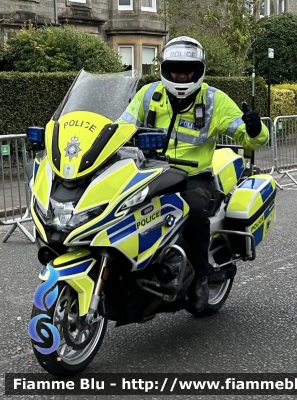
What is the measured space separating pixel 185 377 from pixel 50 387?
0.79 meters

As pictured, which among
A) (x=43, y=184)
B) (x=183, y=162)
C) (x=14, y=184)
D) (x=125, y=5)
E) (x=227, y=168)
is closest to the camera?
(x=43, y=184)

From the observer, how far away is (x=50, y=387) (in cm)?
372

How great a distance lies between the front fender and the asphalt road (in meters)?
0.57

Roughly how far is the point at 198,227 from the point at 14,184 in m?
5.33

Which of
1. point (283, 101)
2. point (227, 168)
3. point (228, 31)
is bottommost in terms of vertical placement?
point (283, 101)

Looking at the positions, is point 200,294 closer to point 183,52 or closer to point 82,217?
point 82,217

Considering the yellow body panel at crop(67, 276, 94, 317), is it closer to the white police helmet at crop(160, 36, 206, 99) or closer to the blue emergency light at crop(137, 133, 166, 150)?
the blue emergency light at crop(137, 133, 166, 150)

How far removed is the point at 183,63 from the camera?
13.9 ft

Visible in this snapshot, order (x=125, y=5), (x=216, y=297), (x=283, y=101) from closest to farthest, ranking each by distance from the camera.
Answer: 1. (x=216, y=297)
2. (x=283, y=101)
3. (x=125, y=5)

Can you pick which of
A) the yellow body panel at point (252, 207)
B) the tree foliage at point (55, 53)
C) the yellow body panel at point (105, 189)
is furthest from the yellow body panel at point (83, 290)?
the tree foliage at point (55, 53)

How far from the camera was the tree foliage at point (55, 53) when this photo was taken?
1534 centimetres

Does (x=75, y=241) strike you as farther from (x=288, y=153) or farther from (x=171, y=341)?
(x=288, y=153)

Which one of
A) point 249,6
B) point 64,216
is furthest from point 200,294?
point 249,6

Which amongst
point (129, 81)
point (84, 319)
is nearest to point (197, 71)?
point (129, 81)
